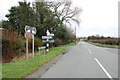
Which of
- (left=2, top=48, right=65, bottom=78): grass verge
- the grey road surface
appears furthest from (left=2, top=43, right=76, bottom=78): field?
the grey road surface

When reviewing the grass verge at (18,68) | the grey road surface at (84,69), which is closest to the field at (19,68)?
the grass verge at (18,68)

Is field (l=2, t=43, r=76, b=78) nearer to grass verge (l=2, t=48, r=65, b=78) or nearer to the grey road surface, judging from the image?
grass verge (l=2, t=48, r=65, b=78)

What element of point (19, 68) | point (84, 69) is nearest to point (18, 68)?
point (19, 68)

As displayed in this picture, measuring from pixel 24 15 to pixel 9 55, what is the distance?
14.9 m

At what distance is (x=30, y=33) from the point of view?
1285 centimetres

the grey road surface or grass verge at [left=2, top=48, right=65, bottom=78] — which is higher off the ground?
grass verge at [left=2, top=48, right=65, bottom=78]

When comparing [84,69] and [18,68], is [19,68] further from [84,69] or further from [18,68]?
[84,69]

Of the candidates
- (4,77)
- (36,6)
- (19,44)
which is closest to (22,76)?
(4,77)

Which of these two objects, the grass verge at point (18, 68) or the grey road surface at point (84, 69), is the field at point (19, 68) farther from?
the grey road surface at point (84, 69)

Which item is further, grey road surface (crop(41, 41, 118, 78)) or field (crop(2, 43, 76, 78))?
grey road surface (crop(41, 41, 118, 78))

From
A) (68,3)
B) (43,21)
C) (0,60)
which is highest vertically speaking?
(68,3)

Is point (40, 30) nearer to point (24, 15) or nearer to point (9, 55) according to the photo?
point (24, 15)

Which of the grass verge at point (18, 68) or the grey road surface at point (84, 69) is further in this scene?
the grey road surface at point (84, 69)

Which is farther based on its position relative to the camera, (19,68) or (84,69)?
(84,69)
